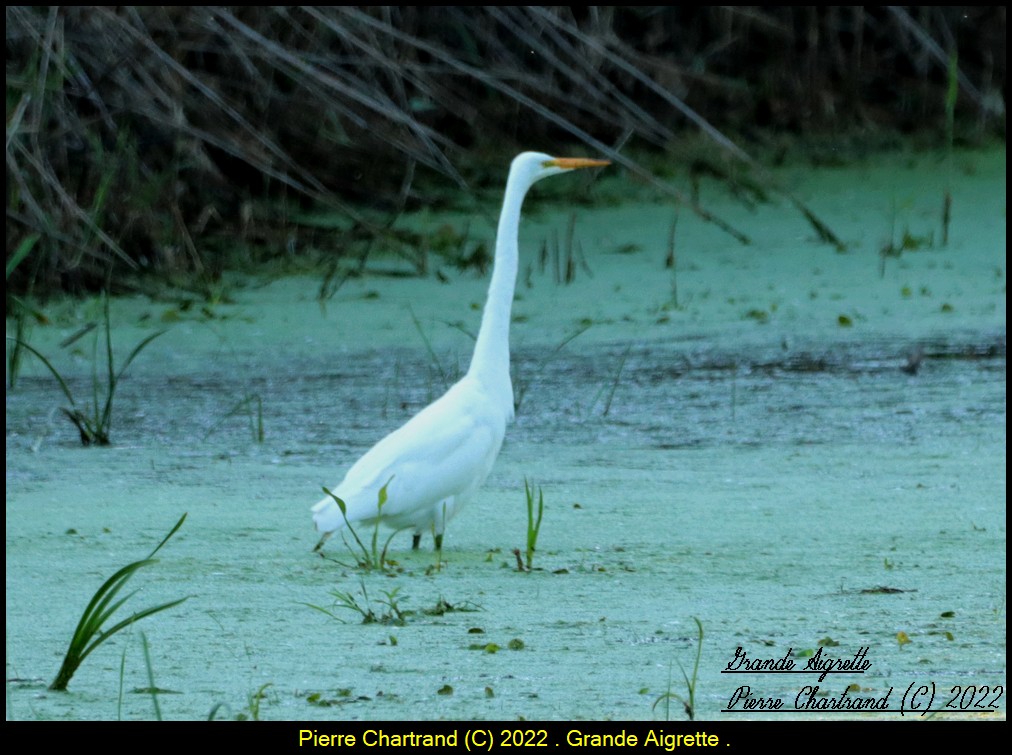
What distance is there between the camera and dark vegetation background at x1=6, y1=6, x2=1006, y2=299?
459cm

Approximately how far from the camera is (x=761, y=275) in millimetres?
5145

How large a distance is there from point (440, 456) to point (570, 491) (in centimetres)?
41

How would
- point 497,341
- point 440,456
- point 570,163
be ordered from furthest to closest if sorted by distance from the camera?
point 570,163, point 497,341, point 440,456

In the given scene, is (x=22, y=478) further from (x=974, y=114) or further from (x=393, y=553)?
(x=974, y=114)

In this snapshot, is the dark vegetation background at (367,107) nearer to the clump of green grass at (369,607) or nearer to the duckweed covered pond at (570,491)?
the duckweed covered pond at (570,491)

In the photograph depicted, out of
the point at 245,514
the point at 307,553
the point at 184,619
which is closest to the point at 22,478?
the point at 245,514

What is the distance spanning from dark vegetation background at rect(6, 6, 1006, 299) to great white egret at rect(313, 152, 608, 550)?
85cm


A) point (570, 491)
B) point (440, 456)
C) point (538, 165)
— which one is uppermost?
point (538, 165)

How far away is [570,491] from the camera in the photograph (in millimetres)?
2955

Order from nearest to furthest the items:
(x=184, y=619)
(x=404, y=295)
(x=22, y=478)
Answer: (x=184, y=619)
(x=22, y=478)
(x=404, y=295)

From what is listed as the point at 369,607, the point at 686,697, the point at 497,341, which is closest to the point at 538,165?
the point at 497,341

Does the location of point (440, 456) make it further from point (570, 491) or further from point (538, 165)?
point (538, 165)

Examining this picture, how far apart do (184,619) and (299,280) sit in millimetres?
3111

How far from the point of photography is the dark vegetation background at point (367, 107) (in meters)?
4.59
